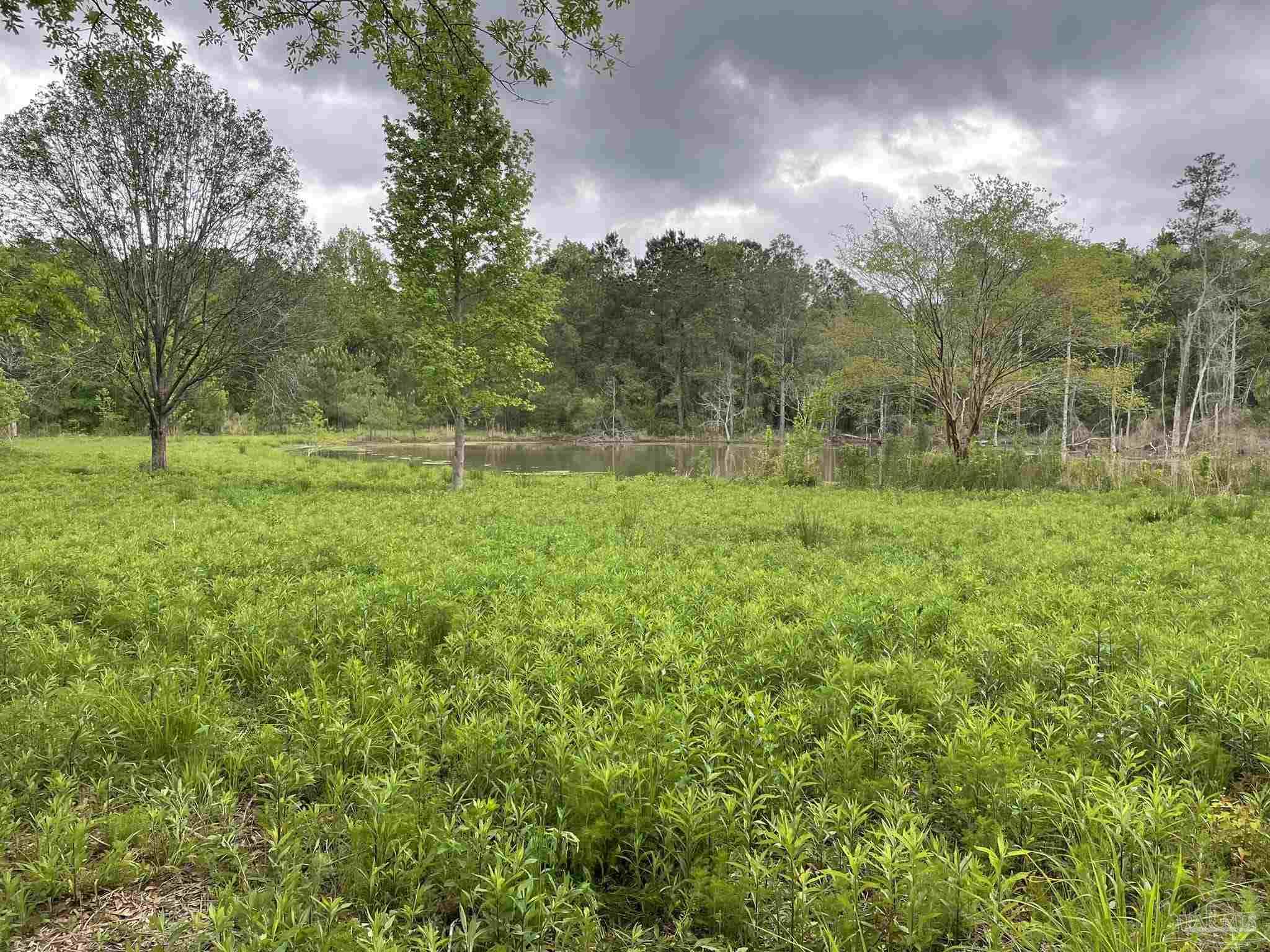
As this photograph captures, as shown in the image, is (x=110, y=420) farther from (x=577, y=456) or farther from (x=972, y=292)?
(x=972, y=292)

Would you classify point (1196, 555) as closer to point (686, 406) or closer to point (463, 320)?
point (463, 320)

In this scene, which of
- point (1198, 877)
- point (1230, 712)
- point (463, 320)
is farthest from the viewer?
point (463, 320)

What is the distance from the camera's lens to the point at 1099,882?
76.2 inches

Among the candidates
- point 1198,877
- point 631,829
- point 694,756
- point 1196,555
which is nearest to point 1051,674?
point 1198,877

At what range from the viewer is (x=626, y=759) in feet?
9.30

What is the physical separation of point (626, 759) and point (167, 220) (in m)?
22.2

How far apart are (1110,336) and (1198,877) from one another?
81.8ft

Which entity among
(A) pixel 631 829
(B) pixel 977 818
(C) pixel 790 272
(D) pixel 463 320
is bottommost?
(A) pixel 631 829

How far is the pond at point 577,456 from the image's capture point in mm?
31281

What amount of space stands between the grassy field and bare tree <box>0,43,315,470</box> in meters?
15.4

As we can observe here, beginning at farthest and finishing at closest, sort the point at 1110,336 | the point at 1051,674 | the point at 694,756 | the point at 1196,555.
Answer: the point at 1110,336
the point at 1196,555
the point at 1051,674
the point at 694,756

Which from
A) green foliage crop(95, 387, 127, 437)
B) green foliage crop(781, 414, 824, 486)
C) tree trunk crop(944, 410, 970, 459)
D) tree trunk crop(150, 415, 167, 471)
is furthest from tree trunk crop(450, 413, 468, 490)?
green foliage crop(95, 387, 127, 437)

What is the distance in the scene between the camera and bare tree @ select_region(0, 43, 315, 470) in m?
16.4

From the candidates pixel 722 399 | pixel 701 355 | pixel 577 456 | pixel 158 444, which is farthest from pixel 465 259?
pixel 701 355
